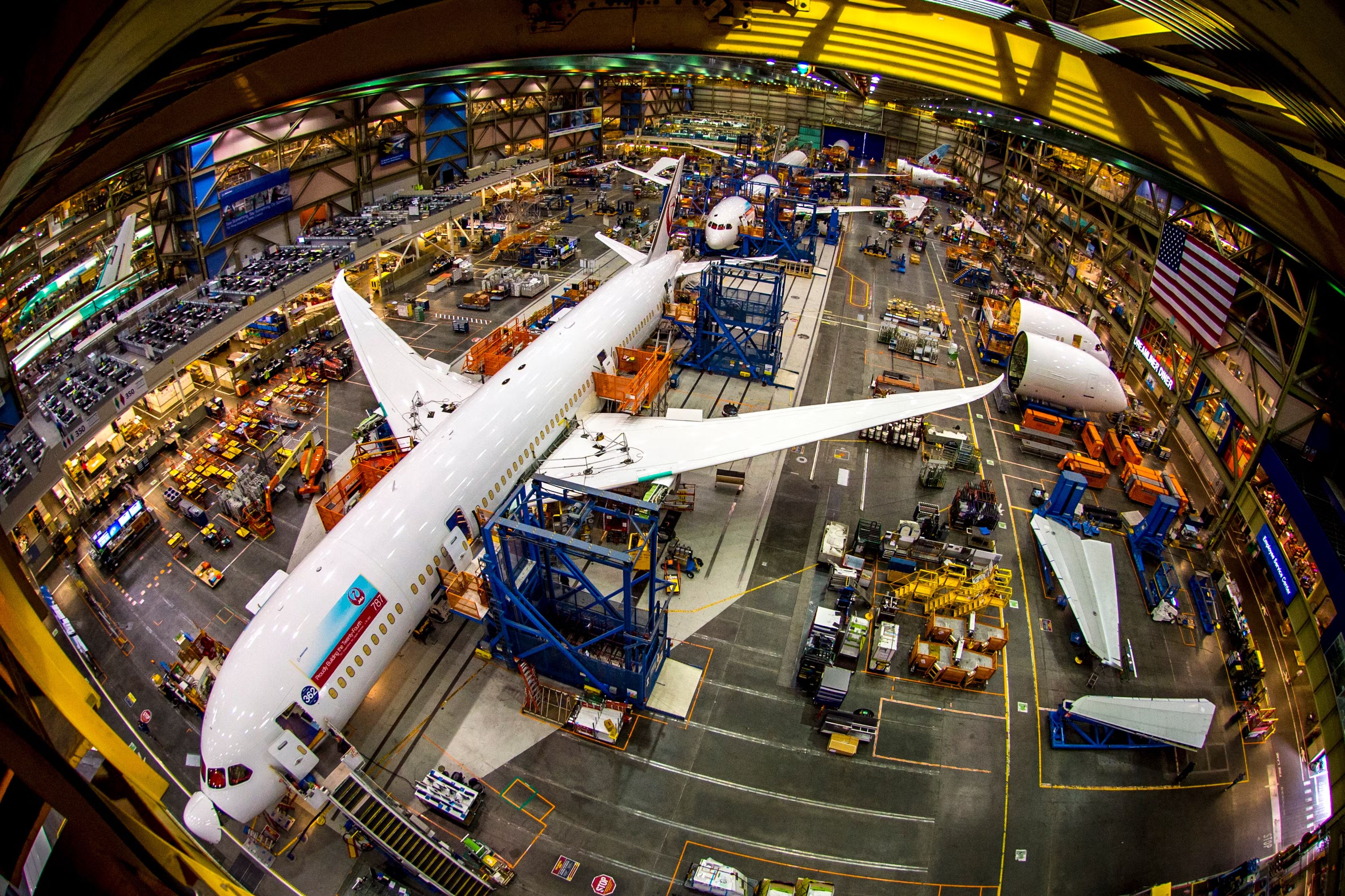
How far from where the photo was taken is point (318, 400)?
36.6m

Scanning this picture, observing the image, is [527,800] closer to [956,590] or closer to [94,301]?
[956,590]

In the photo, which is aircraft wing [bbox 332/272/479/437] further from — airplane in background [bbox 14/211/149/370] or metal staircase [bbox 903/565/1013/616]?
metal staircase [bbox 903/565/1013/616]

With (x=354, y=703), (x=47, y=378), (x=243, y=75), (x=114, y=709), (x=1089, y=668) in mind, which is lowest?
(x=114, y=709)

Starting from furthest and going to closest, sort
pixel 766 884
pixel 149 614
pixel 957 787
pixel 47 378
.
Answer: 1. pixel 47 378
2. pixel 149 614
3. pixel 957 787
4. pixel 766 884

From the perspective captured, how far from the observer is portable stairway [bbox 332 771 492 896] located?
16891mm

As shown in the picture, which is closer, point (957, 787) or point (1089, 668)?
point (957, 787)

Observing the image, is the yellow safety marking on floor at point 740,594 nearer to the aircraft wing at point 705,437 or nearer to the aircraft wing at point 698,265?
the aircraft wing at point 705,437

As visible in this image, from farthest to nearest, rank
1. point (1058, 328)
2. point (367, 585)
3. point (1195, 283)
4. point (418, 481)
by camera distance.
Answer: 1. point (1058, 328)
2. point (1195, 283)
3. point (418, 481)
4. point (367, 585)

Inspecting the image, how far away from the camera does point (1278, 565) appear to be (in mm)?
25562

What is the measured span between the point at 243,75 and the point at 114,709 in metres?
20.9

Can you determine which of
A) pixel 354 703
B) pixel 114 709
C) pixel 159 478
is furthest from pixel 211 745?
pixel 159 478

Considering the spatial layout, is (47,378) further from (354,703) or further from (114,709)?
(354,703)

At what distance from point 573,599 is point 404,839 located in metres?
8.60

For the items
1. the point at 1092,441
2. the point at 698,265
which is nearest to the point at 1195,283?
the point at 1092,441
